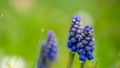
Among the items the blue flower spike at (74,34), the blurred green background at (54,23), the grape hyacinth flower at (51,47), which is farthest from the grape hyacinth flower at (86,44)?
the blurred green background at (54,23)

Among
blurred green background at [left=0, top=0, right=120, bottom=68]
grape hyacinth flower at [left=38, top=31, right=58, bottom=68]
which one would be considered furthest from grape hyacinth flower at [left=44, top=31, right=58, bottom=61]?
blurred green background at [left=0, top=0, right=120, bottom=68]

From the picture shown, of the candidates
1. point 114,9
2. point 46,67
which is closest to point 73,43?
point 46,67

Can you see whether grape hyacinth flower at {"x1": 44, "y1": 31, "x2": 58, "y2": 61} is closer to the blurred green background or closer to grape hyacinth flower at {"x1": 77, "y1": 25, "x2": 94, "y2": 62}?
grape hyacinth flower at {"x1": 77, "y1": 25, "x2": 94, "y2": 62}

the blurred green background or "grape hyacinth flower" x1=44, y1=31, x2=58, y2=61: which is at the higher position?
the blurred green background

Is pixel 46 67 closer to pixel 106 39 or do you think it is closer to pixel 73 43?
pixel 73 43

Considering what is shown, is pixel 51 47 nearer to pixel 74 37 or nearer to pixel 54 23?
pixel 74 37

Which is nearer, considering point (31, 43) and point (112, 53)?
point (112, 53)

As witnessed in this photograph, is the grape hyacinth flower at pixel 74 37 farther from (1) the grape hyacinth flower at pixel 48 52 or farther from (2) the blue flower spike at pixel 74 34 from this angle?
(1) the grape hyacinth flower at pixel 48 52
